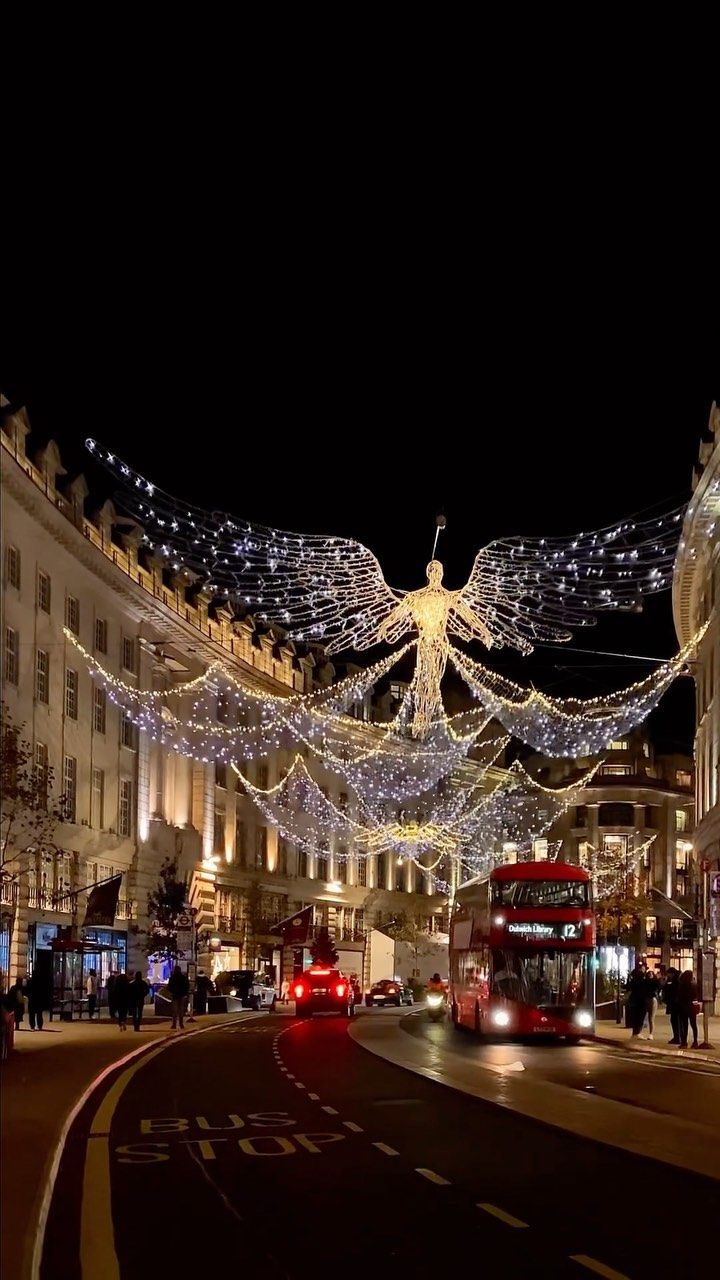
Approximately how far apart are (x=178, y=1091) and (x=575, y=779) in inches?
3918

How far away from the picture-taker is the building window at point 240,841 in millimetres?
78938

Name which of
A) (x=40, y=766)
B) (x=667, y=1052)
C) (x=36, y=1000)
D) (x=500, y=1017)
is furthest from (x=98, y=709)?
(x=667, y=1052)

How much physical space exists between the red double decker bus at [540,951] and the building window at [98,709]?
85.2 feet

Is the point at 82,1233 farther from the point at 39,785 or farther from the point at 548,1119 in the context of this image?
the point at 39,785

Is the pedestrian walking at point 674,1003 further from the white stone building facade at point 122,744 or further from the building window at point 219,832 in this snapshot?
the building window at point 219,832

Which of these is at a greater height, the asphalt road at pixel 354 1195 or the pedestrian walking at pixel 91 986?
the asphalt road at pixel 354 1195

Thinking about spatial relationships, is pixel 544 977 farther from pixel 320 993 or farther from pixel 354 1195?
pixel 354 1195

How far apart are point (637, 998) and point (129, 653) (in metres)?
30.7

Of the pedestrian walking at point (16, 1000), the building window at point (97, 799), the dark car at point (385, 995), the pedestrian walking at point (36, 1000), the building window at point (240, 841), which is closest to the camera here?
the pedestrian walking at point (16, 1000)

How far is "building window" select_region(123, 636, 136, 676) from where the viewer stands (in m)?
62.2

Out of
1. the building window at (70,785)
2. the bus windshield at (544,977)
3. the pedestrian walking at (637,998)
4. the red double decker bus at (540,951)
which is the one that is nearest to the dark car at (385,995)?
the building window at (70,785)

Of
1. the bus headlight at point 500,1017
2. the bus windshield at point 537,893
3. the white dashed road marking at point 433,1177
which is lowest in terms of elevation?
the bus headlight at point 500,1017

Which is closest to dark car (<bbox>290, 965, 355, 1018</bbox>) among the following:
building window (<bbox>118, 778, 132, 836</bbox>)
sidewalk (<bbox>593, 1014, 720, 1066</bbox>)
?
building window (<bbox>118, 778, 132, 836</bbox>)

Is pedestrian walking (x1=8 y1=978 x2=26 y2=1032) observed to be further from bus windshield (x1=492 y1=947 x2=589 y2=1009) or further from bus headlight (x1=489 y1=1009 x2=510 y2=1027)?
bus windshield (x1=492 y1=947 x2=589 y2=1009)
